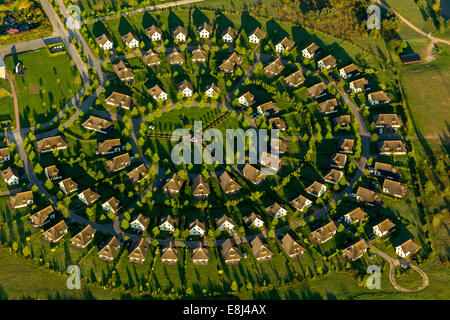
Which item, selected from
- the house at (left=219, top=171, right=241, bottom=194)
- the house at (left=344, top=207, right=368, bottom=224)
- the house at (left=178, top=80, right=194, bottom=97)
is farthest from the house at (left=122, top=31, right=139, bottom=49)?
the house at (left=344, top=207, right=368, bottom=224)

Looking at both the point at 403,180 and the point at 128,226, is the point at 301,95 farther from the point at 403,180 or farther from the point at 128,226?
the point at 128,226

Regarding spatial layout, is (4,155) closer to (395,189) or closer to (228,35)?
(228,35)

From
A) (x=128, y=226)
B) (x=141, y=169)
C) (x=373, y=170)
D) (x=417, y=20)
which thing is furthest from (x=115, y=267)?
(x=417, y=20)

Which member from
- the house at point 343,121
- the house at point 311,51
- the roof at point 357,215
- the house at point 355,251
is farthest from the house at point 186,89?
the house at point 355,251

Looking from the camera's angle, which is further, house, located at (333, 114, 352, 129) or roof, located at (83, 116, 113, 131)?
house, located at (333, 114, 352, 129)

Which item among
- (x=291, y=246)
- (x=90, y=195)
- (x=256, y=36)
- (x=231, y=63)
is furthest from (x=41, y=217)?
(x=256, y=36)

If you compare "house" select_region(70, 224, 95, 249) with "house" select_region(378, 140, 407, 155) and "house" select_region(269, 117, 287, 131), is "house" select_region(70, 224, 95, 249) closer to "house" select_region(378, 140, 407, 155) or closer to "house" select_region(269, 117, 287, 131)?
"house" select_region(269, 117, 287, 131)

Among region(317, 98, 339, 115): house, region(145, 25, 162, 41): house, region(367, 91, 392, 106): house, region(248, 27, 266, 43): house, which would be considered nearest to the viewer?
region(317, 98, 339, 115): house

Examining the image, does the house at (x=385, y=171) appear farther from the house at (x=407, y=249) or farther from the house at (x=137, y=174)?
the house at (x=137, y=174)
